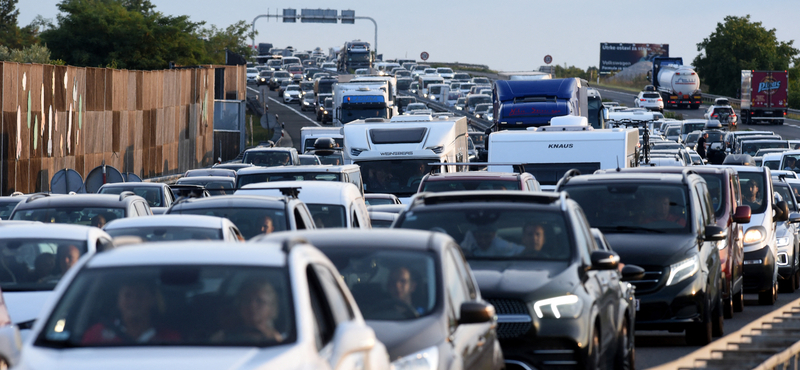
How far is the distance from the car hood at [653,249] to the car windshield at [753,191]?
247 inches

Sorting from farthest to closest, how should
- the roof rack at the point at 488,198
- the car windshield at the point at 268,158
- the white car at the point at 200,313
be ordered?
the car windshield at the point at 268,158 → the roof rack at the point at 488,198 → the white car at the point at 200,313

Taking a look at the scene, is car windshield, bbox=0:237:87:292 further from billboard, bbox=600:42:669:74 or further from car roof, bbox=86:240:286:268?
billboard, bbox=600:42:669:74

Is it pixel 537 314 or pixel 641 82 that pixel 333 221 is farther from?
pixel 641 82

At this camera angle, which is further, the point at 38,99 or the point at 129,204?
the point at 38,99

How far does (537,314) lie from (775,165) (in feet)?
85.9

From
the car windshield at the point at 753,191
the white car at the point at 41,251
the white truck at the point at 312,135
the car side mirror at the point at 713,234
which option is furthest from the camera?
the white truck at the point at 312,135

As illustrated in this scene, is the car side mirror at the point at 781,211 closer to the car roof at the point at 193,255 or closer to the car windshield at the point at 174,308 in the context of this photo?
the car roof at the point at 193,255

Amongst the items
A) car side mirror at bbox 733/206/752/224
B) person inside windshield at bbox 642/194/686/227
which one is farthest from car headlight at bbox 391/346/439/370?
car side mirror at bbox 733/206/752/224

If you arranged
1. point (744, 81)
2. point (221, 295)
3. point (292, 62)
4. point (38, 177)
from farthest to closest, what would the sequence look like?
point (292, 62) → point (744, 81) → point (38, 177) → point (221, 295)

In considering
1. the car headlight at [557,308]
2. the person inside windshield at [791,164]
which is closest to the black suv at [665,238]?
the car headlight at [557,308]

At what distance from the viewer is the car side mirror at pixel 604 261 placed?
9.30 meters

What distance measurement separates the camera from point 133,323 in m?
5.41

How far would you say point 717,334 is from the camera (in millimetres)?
13547

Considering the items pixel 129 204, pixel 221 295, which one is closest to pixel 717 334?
pixel 129 204
